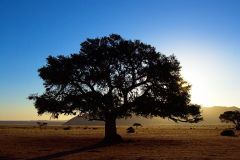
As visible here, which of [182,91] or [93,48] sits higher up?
[93,48]

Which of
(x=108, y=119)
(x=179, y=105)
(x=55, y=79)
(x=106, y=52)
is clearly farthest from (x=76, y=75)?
(x=179, y=105)

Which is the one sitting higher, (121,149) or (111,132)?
(111,132)

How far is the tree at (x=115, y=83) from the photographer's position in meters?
26.5

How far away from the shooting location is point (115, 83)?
2608 centimetres

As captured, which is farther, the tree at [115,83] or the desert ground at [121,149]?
the tree at [115,83]

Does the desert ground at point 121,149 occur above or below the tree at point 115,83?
below

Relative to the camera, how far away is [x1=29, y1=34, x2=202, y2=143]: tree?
26.5m

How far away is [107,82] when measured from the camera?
26.6 m

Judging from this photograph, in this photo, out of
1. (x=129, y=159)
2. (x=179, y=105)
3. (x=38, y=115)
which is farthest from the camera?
(x=38, y=115)

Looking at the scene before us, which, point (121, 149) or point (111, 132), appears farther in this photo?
point (111, 132)

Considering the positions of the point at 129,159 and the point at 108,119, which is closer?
the point at 129,159

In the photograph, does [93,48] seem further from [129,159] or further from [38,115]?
[129,159]

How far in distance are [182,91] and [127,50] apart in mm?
7817

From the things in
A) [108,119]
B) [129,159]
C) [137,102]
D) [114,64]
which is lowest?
[129,159]
